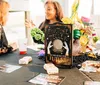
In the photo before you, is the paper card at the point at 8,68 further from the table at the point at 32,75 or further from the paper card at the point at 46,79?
the paper card at the point at 46,79

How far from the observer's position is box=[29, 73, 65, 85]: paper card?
3.23 feet

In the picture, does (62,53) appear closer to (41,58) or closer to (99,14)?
(41,58)

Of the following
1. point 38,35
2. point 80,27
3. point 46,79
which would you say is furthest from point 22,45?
point 46,79

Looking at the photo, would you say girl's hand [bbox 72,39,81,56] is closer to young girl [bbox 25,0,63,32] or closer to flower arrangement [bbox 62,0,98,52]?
flower arrangement [bbox 62,0,98,52]

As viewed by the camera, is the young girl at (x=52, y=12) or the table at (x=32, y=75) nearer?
the table at (x=32, y=75)

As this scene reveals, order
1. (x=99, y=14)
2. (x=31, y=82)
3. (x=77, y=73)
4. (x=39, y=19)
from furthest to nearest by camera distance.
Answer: (x=99, y=14)
(x=39, y=19)
(x=77, y=73)
(x=31, y=82)

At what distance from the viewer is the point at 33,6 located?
2797 mm

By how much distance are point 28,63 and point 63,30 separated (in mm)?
386

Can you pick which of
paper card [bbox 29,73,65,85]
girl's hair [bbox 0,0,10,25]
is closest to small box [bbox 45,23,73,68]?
paper card [bbox 29,73,65,85]

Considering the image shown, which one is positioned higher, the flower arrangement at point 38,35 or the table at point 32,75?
the flower arrangement at point 38,35

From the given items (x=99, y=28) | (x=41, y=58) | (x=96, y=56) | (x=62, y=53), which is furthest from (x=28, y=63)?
(x=99, y=28)

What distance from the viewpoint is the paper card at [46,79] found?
98 cm

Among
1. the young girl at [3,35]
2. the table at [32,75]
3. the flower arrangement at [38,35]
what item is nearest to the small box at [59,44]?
the table at [32,75]

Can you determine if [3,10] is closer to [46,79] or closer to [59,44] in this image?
[59,44]
